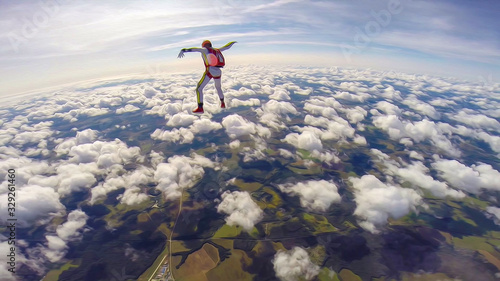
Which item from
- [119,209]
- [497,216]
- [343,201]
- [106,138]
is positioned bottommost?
[497,216]

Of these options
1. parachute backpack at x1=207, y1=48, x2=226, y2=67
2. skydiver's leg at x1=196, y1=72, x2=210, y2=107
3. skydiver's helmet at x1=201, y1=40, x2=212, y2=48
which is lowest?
skydiver's leg at x1=196, y1=72, x2=210, y2=107

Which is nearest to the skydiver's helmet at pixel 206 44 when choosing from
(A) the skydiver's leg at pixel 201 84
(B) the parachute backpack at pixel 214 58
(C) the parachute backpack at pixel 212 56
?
(C) the parachute backpack at pixel 212 56

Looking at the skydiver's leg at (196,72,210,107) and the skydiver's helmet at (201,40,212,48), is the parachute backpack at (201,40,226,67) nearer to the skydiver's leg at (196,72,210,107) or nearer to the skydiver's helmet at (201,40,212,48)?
the skydiver's helmet at (201,40,212,48)

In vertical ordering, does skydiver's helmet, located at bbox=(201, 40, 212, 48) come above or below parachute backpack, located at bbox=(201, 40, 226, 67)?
above

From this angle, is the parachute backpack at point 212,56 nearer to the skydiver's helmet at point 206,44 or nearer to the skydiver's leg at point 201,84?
the skydiver's helmet at point 206,44

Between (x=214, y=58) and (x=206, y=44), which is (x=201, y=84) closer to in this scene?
(x=214, y=58)

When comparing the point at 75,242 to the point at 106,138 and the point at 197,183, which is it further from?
the point at 106,138

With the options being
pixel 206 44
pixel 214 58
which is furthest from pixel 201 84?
pixel 206 44

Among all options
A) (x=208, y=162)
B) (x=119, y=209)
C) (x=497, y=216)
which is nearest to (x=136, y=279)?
(x=119, y=209)

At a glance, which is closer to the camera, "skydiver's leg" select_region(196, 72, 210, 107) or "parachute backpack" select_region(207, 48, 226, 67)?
"parachute backpack" select_region(207, 48, 226, 67)

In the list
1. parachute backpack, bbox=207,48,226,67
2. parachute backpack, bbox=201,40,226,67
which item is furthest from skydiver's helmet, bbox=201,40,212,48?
parachute backpack, bbox=207,48,226,67

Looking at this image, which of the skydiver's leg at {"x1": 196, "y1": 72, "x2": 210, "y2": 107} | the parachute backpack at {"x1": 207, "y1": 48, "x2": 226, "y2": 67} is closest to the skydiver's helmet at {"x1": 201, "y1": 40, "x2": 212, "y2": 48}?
the parachute backpack at {"x1": 207, "y1": 48, "x2": 226, "y2": 67}
